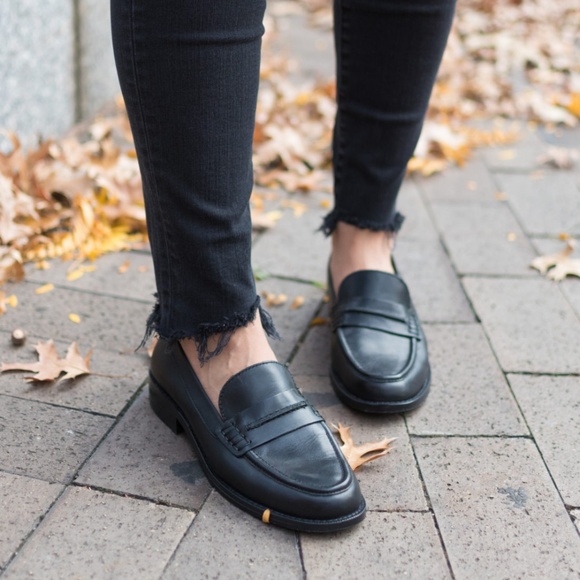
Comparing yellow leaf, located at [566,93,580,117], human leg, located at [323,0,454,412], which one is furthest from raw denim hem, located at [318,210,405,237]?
yellow leaf, located at [566,93,580,117]

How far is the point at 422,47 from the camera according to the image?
142cm

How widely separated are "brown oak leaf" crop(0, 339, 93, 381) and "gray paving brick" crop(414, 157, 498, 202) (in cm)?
133

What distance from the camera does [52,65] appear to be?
94.7 inches

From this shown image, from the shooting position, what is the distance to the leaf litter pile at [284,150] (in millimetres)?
1895

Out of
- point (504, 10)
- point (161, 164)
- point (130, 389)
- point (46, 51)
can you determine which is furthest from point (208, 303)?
point (504, 10)

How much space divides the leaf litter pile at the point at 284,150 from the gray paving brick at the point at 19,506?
0.28 meters

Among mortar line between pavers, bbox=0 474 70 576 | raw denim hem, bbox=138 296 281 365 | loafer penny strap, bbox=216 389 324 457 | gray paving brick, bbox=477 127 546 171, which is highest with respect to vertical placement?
raw denim hem, bbox=138 296 281 365

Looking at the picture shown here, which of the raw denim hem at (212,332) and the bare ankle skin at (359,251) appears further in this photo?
the bare ankle skin at (359,251)

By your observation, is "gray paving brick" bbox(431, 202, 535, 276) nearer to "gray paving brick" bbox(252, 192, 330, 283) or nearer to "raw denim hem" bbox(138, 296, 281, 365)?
"gray paving brick" bbox(252, 192, 330, 283)

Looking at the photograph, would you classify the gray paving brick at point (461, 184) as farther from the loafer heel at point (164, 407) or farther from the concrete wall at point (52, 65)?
the loafer heel at point (164, 407)

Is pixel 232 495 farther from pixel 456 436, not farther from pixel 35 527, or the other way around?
pixel 456 436

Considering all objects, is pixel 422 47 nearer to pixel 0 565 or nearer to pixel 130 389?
pixel 130 389

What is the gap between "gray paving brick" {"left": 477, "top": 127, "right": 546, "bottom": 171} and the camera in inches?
105

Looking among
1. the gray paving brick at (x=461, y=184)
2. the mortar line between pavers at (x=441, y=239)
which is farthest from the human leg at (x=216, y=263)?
the gray paving brick at (x=461, y=184)
